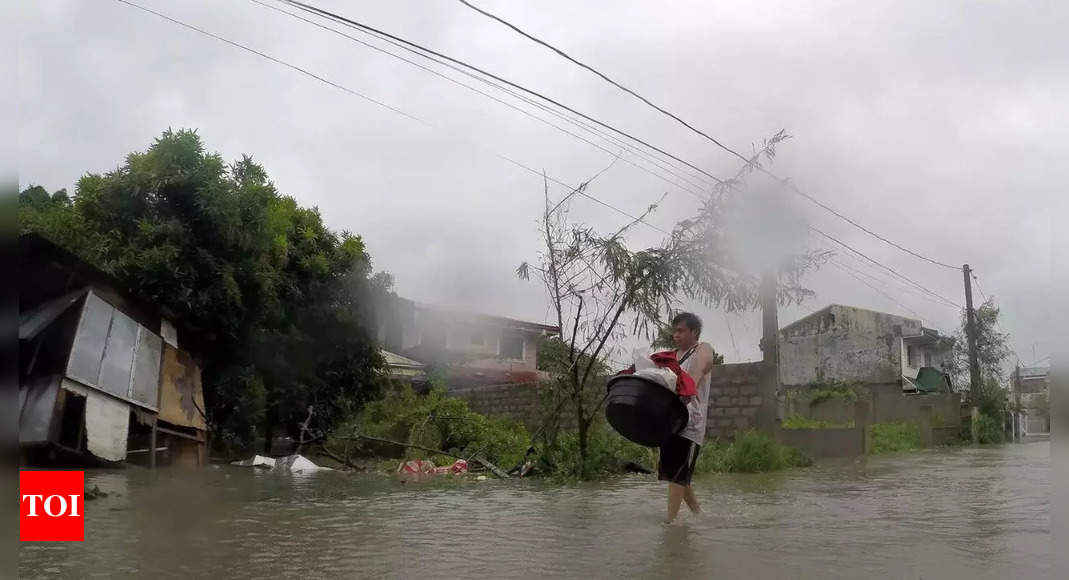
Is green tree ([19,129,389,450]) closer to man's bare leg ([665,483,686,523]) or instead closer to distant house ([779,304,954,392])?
man's bare leg ([665,483,686,523])

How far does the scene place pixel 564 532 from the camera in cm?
573

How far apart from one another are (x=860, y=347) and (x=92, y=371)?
36.2m

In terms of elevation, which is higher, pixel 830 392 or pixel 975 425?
pixel 830 392

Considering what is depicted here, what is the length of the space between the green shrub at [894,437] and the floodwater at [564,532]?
6.74 meters

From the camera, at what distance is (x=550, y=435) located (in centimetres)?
1070

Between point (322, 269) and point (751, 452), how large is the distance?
10.6 metres

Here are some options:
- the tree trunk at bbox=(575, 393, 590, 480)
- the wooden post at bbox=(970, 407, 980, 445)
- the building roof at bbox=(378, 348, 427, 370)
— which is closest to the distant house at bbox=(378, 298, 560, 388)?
the building roof at bbox=(378, 348, 427, 370)

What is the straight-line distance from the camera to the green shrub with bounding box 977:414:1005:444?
2388 centimetres

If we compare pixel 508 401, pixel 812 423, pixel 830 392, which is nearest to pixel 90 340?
pixel 508 401

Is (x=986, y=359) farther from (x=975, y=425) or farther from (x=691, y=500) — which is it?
(x=691, y=500)

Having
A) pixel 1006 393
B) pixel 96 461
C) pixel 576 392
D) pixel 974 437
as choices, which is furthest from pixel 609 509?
A: pixel 1006 393

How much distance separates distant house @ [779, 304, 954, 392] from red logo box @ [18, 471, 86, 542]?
36359mm

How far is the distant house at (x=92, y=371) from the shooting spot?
10.6 metres

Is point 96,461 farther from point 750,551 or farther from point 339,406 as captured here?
point 750,551
